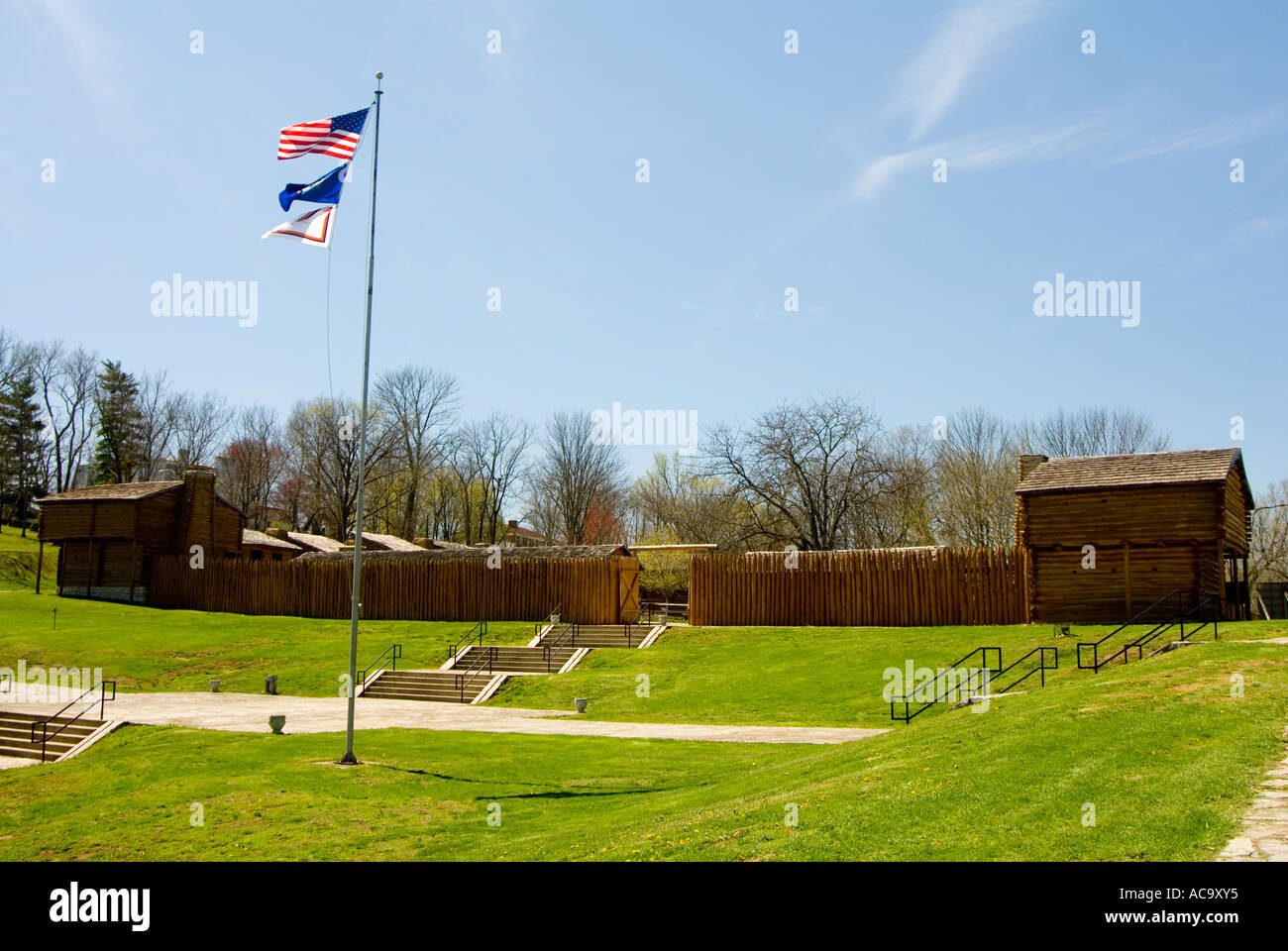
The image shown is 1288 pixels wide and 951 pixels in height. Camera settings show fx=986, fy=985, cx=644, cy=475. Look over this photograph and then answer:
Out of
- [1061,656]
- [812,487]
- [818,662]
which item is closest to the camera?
[1061,656]

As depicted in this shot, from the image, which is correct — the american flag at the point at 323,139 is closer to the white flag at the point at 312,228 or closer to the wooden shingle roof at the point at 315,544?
the white flag at the point at 312,228

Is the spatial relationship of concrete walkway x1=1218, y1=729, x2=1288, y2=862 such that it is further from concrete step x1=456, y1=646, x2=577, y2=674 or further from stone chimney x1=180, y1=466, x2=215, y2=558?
stone chimney x1=180, y1=466, x2=215, y2=558

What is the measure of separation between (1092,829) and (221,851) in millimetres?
9627

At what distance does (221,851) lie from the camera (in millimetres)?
11750

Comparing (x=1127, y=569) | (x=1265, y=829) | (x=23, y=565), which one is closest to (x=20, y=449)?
(x=23, y=565)

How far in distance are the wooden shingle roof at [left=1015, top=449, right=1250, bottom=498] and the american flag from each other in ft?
78.4

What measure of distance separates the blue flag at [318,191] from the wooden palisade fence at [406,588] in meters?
24.6

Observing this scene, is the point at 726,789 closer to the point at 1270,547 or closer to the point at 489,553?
the point at 489,553

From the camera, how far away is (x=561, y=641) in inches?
1412

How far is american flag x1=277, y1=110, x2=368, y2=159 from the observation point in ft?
53.5

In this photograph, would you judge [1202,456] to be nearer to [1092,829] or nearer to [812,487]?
[812,487]

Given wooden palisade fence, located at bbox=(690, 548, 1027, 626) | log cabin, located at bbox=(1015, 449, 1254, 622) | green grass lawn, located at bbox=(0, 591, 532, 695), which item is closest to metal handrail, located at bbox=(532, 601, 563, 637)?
green grass lawn, located at bbox=(0, 591, 532, 695)

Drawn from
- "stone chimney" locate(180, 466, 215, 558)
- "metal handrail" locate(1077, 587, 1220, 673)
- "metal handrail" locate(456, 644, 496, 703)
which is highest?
"stone chimney" locate(180, 466, 215, 558)
